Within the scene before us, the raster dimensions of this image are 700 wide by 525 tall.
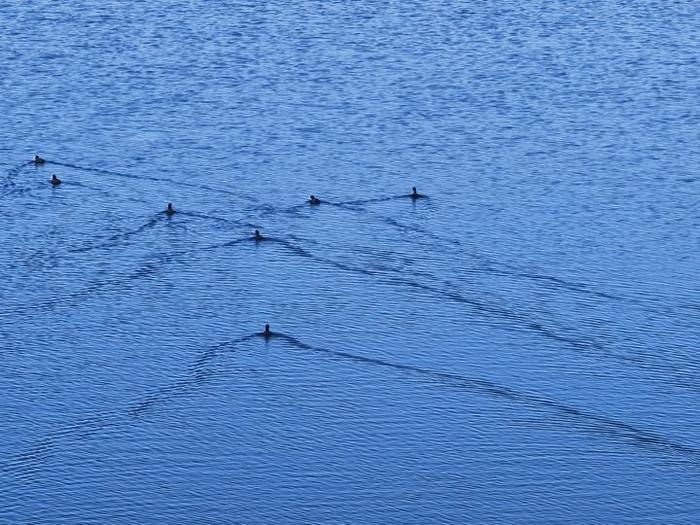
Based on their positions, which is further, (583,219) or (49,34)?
(49,34)

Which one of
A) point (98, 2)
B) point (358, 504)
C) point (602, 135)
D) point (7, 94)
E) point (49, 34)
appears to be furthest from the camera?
point (98, 2)

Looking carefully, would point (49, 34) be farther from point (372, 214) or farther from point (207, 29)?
point (372, 214)

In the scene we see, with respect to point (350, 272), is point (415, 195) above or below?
above

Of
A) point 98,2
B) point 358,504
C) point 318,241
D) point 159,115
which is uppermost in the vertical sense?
point 98,2

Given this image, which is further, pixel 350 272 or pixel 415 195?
pixel 415 195

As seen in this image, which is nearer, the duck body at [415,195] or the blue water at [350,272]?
the blue water at [350,272]

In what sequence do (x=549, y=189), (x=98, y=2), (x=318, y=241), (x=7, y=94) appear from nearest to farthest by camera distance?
1. (x=318, y=241)
2. (x=549, y=189)
3. (x=7, y=94)
4. (x=98, y=2)

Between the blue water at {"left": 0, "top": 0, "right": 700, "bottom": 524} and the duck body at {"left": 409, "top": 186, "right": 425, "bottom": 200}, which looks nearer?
the blue water at {"left": 0, "top": 0, "right": 700, "bottom": 524}

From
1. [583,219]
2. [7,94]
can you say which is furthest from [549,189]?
[7,94]
